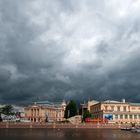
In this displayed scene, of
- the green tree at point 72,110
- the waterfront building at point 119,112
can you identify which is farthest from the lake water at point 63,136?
the green tree at point 72,110

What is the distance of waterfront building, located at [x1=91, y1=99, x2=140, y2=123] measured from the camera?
139 meters

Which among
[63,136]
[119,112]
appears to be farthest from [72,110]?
[63,136]

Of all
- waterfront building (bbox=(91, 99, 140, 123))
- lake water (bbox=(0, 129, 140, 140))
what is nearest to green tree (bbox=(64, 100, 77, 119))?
waterfront building (bbox=(91, 99, 140, 123))

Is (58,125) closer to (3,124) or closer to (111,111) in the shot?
(3,124)

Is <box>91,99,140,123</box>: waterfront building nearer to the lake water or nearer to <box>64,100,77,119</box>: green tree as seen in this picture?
<box>64,100,77,119</box>: green tree

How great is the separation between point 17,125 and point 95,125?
31.8m

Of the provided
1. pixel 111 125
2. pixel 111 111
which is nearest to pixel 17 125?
pixel 111 125

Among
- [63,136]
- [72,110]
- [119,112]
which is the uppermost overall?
[72,110]

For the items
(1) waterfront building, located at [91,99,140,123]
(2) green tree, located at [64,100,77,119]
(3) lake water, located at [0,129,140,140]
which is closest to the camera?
(3) lake water, located at [0,129,140,140]

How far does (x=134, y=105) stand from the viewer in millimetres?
147000

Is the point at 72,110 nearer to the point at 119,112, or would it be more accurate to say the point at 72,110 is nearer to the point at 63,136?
the point at 119,112

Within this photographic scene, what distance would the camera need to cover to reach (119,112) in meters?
141

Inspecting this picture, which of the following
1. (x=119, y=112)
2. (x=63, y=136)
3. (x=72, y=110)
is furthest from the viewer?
(x=72, y=110)

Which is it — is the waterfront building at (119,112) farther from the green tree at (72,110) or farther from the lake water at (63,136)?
the lake water at (63,136)
